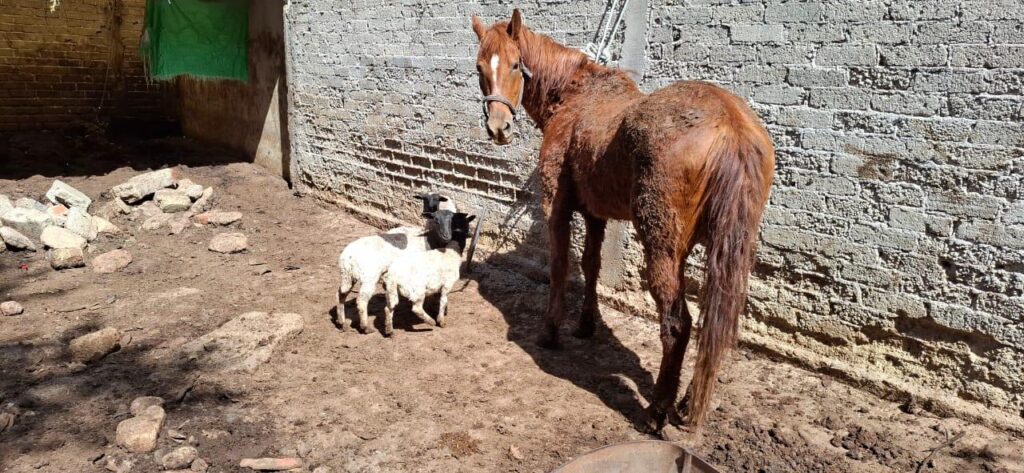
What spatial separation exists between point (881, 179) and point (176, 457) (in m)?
4.01

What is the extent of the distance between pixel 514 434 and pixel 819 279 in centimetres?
211

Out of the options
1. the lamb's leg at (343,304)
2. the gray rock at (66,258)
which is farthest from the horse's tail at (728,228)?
the gray rock at (66,258)

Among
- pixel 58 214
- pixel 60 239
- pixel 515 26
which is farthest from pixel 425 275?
Result: pixel 58 214

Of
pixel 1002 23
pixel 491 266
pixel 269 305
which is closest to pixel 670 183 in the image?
pixel 1002 23

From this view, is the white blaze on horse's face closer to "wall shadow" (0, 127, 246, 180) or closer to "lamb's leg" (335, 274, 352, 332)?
"lamb's leg" (335, 274, 352, 332)

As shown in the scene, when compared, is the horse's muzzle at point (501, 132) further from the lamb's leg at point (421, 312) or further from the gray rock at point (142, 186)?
the gray rock at point (142, 186)

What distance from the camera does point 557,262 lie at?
4.29 m

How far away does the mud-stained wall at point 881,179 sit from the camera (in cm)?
318

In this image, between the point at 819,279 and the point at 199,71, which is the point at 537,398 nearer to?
the point at 819,279

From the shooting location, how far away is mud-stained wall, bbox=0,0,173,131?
9.88 meters

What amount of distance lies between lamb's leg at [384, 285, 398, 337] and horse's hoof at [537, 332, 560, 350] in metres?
1.06

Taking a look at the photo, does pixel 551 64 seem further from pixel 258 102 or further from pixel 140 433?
pixel 258 102

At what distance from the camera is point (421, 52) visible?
6121mm

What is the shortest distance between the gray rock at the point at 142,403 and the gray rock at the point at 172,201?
4.43m
